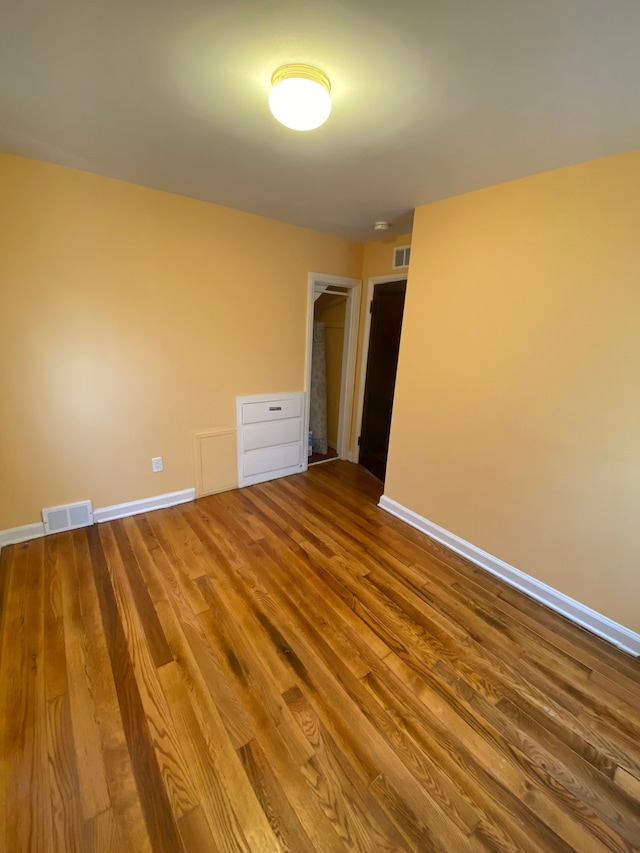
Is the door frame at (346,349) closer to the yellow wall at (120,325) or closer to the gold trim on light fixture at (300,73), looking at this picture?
the yellow wall at (120,325)

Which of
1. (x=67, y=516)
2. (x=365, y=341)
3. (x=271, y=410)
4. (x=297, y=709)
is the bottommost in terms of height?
(x=297, y=709)

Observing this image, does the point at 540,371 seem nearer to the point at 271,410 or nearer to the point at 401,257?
the point at 401,257

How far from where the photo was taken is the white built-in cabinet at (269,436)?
126 inches

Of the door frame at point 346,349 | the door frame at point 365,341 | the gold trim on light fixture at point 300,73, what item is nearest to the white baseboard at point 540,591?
the door frame at point 365,341

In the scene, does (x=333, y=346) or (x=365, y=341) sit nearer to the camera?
(x=365, y=341)

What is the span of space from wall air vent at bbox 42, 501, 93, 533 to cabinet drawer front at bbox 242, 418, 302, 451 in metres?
1.33

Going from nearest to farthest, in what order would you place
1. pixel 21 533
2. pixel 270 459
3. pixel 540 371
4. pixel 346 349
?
pixel 540 371 < pixel 21 533 < pixel 270 459 < pixel 346 349

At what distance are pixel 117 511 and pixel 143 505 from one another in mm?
187

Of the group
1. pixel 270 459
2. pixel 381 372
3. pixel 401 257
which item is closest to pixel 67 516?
pixel 270 459

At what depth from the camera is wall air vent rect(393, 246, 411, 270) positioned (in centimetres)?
309

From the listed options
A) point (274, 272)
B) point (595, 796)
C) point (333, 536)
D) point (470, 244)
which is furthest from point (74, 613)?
point (470, 244)

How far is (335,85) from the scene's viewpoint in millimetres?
1278

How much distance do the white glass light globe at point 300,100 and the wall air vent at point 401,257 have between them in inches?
78.6

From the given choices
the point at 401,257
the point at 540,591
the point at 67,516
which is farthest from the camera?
the point at 401,257
